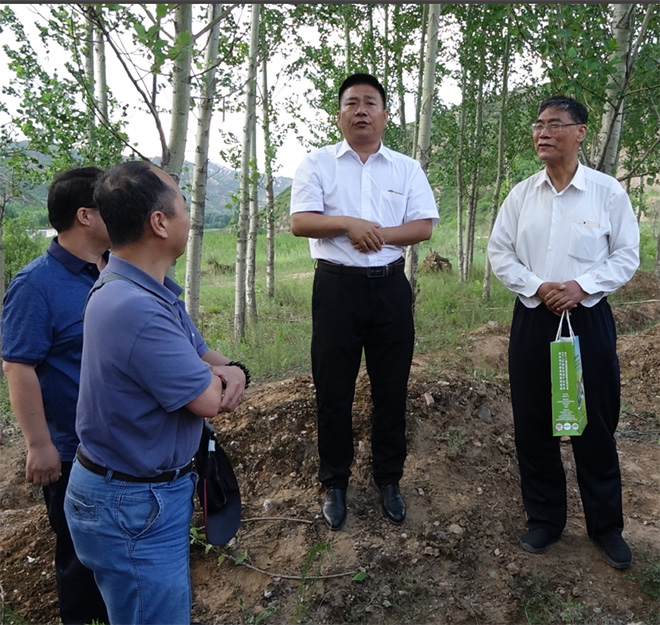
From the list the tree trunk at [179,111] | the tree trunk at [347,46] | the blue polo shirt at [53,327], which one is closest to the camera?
the blue polo shirt at [53,327]

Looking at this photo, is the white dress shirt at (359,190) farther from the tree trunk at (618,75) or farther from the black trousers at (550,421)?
the tree trunk at (618,75)

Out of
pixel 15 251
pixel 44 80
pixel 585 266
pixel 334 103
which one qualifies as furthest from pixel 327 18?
pixel 585 266

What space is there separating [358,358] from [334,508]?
31.9 inches

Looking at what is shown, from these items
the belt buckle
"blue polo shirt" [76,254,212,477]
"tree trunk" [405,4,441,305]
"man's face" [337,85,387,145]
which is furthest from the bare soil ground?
"tree trunk" [405,4,441,305]

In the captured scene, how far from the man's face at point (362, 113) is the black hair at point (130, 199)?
1609 mm

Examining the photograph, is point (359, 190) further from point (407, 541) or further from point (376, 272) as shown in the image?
point (407, 541)

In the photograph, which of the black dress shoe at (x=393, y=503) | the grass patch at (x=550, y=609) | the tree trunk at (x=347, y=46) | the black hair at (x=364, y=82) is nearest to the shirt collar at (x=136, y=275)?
the black hair at (x=364, y=82)

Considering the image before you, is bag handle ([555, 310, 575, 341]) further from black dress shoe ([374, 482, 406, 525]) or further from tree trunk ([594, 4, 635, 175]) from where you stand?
tree trunk ([594, 4, 635, 175])

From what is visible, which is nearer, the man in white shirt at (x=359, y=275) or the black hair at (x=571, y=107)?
the black hair at (x=571, y=107)

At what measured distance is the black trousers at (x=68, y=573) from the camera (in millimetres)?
2330

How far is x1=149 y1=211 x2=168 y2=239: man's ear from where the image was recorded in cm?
164

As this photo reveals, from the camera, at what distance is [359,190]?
307 centimetres

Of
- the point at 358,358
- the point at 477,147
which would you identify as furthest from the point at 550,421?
the point at 477,147

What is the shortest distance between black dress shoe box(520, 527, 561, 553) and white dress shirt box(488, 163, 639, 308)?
46.7 inches
